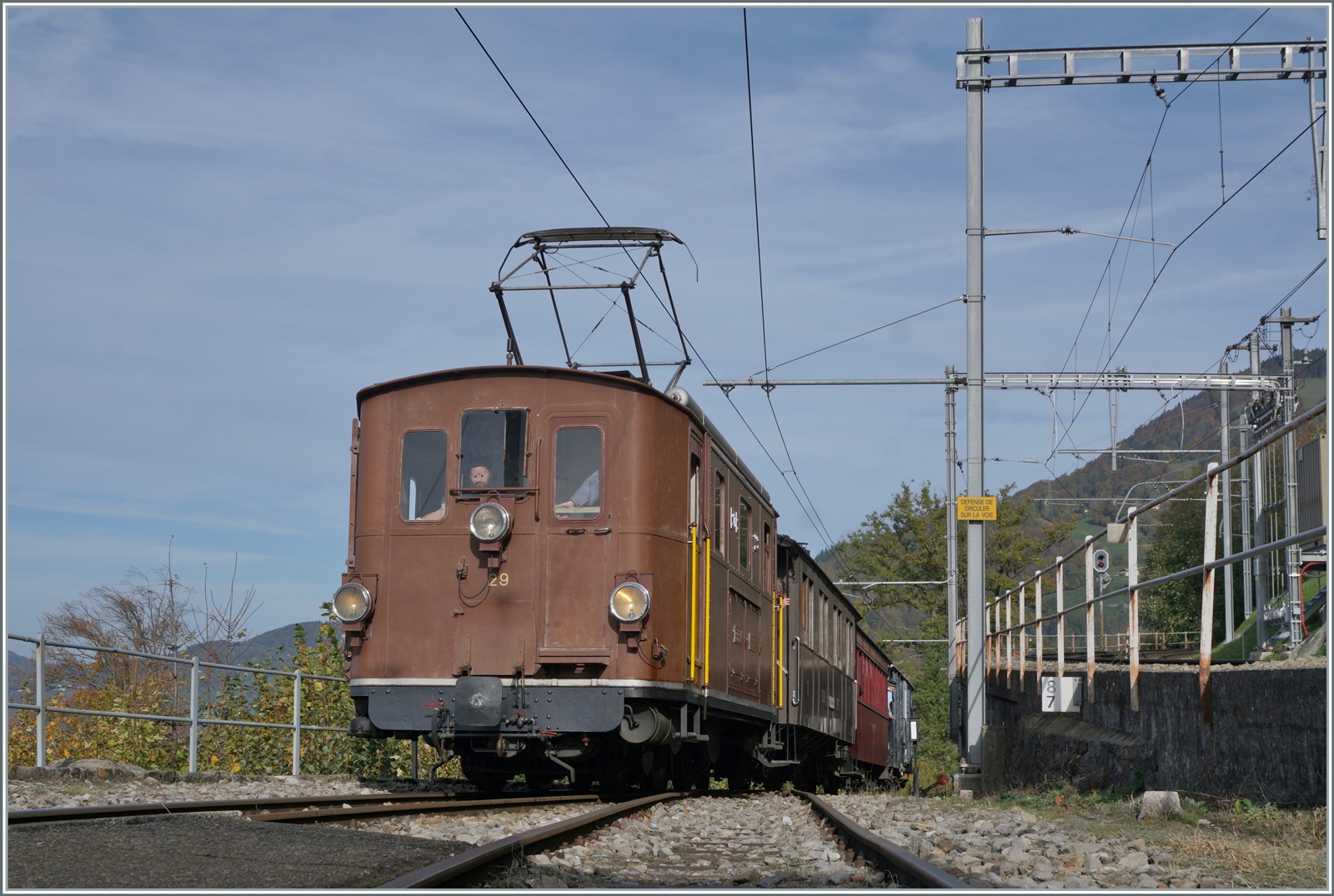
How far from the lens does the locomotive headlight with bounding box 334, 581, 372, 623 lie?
33.2 ft

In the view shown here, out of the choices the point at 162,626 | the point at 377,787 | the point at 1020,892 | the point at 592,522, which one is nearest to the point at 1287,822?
the point at 1020,892

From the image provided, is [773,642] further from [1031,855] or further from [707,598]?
[1031,855]

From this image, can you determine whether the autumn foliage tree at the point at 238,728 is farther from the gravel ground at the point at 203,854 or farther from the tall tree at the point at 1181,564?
the tall tree at the point at 1181,564

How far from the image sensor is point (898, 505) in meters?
64.0

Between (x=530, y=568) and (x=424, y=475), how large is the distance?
48.0 inches

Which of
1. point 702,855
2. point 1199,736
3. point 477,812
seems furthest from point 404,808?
point 1199,736

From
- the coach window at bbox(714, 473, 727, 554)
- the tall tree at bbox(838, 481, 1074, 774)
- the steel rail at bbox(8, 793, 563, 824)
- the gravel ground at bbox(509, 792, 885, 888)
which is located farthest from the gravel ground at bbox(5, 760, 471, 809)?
the tall tree at bbox(838, 481, 1074, 774)

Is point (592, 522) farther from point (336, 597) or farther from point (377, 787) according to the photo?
point (377, 787)

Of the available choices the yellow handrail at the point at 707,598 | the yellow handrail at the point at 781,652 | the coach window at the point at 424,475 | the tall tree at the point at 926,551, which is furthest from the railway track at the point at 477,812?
the tall tree at the point at 926,551

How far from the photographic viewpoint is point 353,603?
1017 cm

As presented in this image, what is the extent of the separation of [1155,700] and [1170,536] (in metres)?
46.0

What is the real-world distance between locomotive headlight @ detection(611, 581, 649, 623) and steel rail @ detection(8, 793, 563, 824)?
63.8 inches

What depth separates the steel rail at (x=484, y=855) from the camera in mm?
4844

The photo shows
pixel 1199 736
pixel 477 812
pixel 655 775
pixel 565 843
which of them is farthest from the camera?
pixel 655 775
